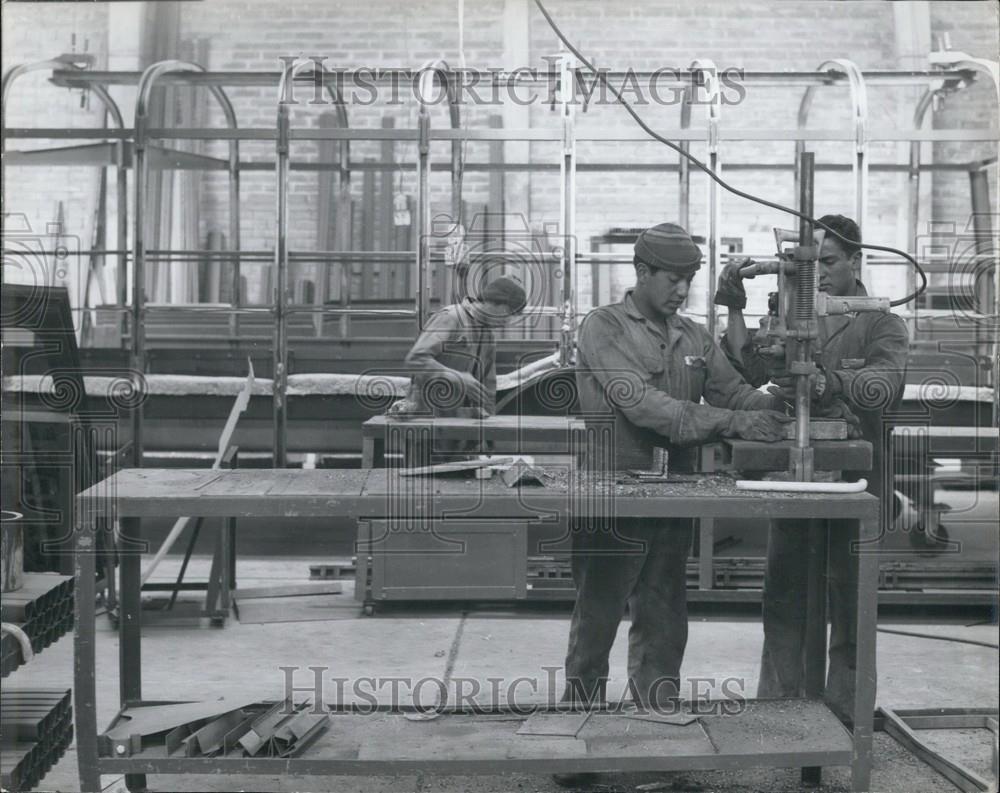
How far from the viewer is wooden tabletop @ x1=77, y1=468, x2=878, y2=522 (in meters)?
3.83

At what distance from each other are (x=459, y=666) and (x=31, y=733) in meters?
2.40

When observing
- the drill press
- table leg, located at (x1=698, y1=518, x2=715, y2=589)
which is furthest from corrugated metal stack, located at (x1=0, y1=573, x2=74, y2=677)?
table leg, located at (x1=698, y1=518, x2=715, y2=589)

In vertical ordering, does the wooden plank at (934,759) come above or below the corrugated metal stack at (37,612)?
below

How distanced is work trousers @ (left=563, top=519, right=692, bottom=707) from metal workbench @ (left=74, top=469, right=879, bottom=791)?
307 mm

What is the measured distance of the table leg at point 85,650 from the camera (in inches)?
147

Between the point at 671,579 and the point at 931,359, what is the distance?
13.5 feet

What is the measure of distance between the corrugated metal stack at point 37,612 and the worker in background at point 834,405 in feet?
8.54

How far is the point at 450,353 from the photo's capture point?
279 inches

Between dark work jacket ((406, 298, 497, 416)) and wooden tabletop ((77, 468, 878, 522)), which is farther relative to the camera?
dark work jacket ((406, 298, 497, 416))

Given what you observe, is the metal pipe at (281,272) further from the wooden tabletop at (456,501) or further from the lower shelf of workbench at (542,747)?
the lower shelf of workbench at (542,747)

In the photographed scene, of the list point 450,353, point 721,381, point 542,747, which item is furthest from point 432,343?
point 542,747

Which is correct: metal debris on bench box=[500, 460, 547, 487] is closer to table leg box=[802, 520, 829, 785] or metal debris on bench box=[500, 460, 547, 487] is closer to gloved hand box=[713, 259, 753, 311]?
gloved hand box=[713, 259, 753, 311]

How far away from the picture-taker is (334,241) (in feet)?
35.8

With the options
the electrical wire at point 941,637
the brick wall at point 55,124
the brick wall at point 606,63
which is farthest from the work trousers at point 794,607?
the brick wall at point 55,124
